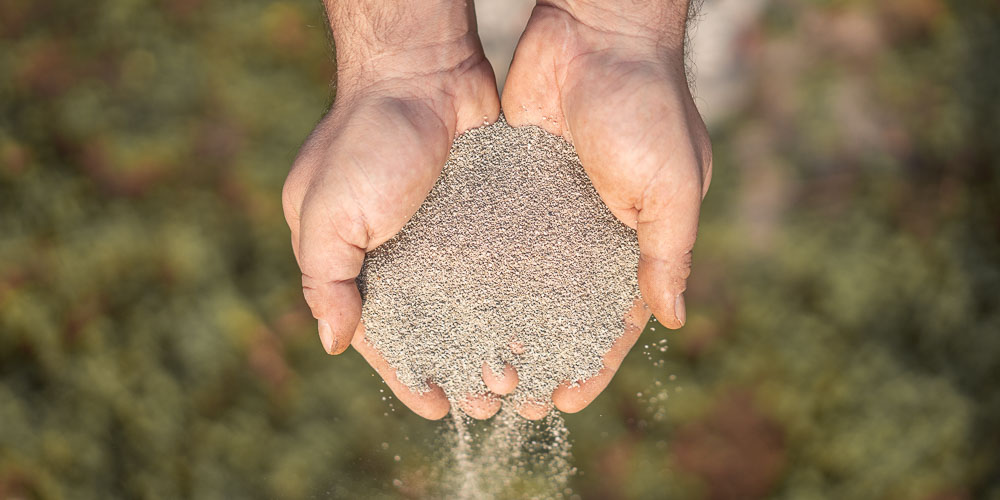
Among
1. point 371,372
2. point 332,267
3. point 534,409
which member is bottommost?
point 371,372

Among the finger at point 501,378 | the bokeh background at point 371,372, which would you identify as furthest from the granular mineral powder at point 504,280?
the bokeh background at point 371,372

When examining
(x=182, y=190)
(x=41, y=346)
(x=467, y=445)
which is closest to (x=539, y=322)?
(x=467, y=445)

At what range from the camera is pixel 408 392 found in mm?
1385

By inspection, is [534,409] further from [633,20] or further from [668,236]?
[633,20]

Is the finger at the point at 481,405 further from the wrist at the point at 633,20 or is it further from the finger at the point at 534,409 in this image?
the wrist at the point at 633,20

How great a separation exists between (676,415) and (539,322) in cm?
67

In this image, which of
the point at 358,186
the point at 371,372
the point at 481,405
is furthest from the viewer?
the point at 371,372

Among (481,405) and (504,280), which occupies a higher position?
(504,280)

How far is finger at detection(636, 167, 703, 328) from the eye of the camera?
1.24 m

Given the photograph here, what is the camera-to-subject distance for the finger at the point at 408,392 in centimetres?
137

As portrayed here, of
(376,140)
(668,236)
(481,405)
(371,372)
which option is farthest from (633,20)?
(371,372)

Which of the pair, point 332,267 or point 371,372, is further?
point 371,372

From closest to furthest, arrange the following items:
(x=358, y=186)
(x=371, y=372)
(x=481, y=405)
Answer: (x=358, y=186) → (x=481, y=405) → (x=371, y=372)

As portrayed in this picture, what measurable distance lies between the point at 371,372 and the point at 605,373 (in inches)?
26.8
